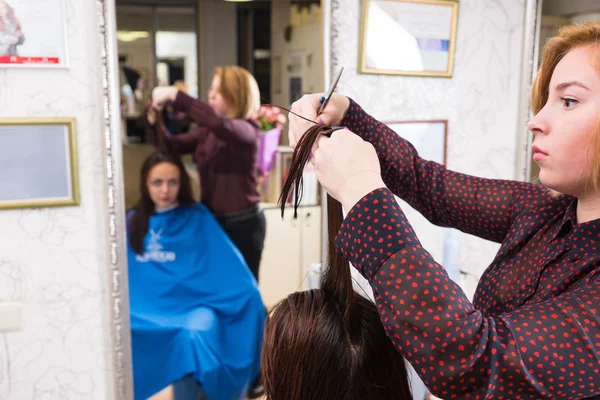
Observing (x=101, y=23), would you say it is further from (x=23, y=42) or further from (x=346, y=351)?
(x=346, y=351)

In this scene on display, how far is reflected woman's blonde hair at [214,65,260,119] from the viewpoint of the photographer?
66.8 inches

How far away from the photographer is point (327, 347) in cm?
85

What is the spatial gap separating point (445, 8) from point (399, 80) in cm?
27

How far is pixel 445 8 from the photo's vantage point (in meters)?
1.71

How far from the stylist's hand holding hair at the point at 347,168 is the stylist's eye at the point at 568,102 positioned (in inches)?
12.1

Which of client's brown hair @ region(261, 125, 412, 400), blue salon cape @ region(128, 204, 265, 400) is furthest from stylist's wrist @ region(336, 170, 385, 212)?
blue salon cape @ region(128, 204, 265, 400)

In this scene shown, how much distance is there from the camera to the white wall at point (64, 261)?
4.26ft

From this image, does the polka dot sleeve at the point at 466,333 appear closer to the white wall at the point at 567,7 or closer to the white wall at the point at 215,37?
the white wall at the point at 215,37

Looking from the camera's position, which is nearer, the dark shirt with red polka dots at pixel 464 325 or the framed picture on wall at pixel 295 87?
the dark shirt with red polka dots at pixel 464 325

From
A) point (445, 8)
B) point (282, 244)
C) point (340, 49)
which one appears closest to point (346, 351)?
point (282, 244)

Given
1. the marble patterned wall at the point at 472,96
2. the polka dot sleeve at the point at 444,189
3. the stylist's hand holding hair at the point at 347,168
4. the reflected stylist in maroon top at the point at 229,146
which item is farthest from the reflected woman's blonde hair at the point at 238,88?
the stylist's hand holding hair at the point at 347,168

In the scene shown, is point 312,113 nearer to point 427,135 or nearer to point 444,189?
point 444,189

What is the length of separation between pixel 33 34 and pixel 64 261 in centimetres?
56

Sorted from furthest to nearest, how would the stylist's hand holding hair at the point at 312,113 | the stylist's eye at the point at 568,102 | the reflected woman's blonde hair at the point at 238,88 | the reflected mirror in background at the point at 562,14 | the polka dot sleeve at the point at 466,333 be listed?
the reflected mirror in background at the point at 562,14 → the reflected woman's blonde hair at the point at 238,88 → the stylist's hand holding hair at the point at 312,113 → the stylist's eye at the point at 568,102 → the polka dot sleeve at the point at 466,333
